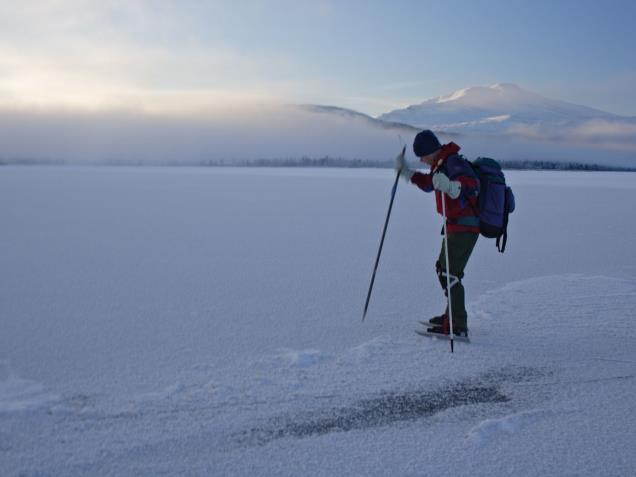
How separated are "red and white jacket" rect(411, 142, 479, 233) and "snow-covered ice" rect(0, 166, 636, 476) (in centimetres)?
107

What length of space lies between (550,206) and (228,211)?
1046 cm

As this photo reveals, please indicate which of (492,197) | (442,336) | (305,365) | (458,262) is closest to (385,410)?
(305,365)

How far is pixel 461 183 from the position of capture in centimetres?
441

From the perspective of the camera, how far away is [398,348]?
4.61 m

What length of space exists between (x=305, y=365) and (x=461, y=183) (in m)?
1.93

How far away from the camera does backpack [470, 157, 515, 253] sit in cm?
456

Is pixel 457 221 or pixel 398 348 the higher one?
pixel 457 221

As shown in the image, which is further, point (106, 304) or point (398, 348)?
point (106, 304)

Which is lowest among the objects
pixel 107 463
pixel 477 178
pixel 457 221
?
pixel 107 463

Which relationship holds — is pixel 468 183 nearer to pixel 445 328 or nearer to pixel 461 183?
pixel 461 183

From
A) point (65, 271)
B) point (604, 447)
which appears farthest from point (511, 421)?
point (65, 271)

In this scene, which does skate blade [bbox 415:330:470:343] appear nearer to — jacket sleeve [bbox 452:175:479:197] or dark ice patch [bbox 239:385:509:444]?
dark ice patch [bbox 239:385:509:444]

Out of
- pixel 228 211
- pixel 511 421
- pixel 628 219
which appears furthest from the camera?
pixel 228 211

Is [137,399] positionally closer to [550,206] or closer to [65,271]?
[65,271]
